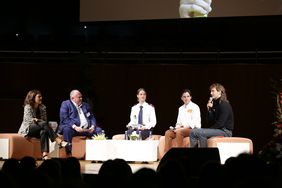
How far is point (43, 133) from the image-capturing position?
7328 millimetres

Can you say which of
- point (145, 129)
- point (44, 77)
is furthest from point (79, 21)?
point (145, 129)

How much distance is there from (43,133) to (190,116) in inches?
91.2

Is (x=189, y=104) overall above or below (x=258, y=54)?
below

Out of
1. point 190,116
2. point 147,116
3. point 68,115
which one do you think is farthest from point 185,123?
point 68,115

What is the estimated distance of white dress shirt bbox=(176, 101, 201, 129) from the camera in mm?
7789

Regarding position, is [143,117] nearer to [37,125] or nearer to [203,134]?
[203,134]

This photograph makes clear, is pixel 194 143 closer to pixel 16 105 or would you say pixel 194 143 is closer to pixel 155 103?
pixel 155 103

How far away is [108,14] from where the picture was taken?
344 inches

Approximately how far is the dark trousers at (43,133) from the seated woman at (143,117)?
1.33 m

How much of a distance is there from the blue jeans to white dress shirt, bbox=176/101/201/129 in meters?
0.49

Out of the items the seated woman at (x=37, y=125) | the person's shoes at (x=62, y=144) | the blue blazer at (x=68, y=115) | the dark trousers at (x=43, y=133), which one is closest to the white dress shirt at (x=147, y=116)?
the blue blazer at (x=68, y=115)

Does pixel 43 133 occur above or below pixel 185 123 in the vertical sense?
below

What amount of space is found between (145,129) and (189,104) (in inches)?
32.2

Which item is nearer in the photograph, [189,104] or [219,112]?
[219,112]
